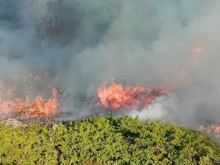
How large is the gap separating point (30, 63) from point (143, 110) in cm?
2680

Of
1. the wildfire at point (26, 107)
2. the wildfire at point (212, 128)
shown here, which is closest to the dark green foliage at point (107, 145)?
the wildfire at point (212, 128)

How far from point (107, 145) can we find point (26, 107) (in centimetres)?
2608

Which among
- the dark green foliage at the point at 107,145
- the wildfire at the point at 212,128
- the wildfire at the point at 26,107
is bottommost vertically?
the dark green foliage at the point at 107,145

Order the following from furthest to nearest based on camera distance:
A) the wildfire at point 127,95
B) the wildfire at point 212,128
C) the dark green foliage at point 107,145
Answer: the wildfire at point 127,95 → the wildfire at point 212,128 → the dark green foliage at point 107,145

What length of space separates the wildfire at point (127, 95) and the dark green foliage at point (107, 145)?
23.8 meters

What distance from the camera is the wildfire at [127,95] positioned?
1715 inches

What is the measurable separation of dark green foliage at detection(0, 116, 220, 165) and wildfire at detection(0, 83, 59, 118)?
19744 mm

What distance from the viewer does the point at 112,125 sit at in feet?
65.2

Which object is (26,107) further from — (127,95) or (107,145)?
(107,145)

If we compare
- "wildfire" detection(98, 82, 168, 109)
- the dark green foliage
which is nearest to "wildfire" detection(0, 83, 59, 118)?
"wildfire" detection(98, 82, 168, 109)

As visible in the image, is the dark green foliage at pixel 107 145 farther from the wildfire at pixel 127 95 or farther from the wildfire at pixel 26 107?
the wildfire at pixel 127 95

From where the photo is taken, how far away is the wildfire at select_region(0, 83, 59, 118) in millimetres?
40031

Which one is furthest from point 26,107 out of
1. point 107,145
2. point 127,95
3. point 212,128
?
point 107,145

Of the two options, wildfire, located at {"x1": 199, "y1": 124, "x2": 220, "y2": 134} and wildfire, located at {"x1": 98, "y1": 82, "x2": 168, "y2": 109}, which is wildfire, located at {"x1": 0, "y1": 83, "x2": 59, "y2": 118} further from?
wildfire, located at {"x1": 199, "y1": 124, "x2": 220, "y2": 134}
